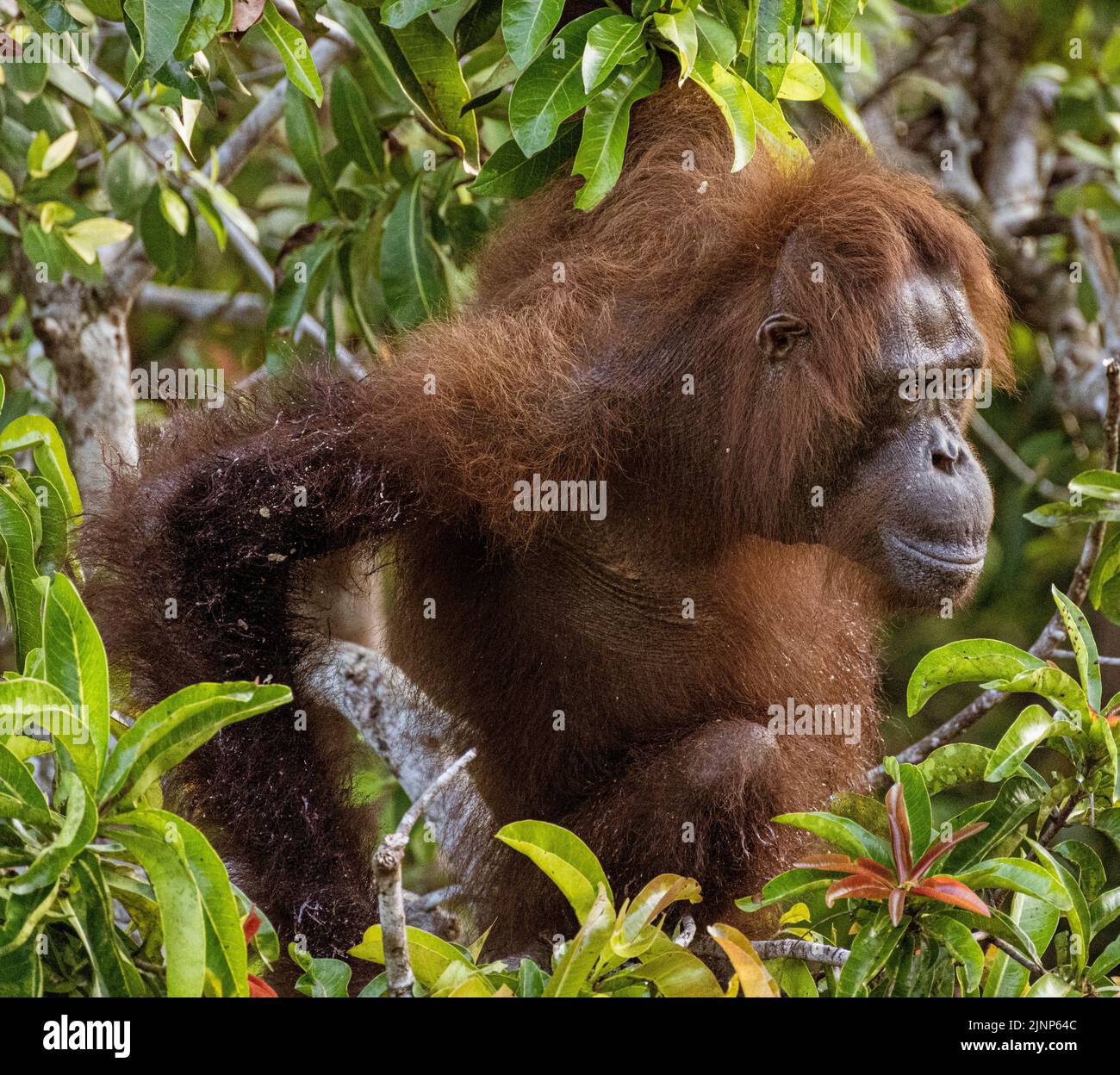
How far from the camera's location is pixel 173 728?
2.06 meters

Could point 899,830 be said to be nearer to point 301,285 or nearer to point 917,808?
point 917,808

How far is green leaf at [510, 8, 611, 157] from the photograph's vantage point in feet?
8.76

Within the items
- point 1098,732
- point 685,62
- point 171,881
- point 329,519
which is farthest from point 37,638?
point 1098,732

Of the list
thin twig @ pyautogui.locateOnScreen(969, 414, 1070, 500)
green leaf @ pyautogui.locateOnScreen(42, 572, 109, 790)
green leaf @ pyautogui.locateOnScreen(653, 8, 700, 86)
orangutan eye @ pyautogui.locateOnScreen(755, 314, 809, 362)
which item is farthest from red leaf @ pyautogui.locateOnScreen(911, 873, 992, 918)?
thin twig @ pyautogui.locateOnScreen(969, 414, 1070, 500)

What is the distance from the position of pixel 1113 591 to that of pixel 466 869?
1.72m

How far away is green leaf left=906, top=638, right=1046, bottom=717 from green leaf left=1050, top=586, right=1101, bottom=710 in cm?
11

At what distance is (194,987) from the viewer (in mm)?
1892

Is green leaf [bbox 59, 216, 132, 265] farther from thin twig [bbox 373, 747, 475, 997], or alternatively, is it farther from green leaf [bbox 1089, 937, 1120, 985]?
green leaf [bbox 1089, 937, 1120, 985]

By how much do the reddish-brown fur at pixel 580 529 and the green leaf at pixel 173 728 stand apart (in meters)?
0.94

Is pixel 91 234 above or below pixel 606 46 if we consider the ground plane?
below

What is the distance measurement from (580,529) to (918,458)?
787 millimetres

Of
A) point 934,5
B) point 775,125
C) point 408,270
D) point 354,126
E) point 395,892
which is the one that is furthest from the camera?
point 354,126

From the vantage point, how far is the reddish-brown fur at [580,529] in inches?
116

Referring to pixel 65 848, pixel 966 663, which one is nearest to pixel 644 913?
pixel 966 663
